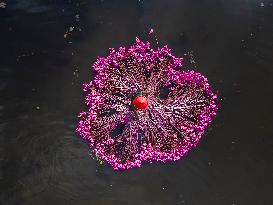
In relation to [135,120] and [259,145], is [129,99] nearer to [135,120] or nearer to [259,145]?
[135,120]

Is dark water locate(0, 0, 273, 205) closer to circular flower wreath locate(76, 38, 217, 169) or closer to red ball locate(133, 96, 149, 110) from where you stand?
circular flower wreath locate(76, 38, 217, 169)

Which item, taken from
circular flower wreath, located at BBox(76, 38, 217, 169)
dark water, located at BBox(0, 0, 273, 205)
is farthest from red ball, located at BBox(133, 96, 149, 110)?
dark water, located at BBox(0, 0, 273, 205)

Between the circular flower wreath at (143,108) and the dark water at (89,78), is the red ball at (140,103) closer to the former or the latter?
the circular flower wreath at (143,108)

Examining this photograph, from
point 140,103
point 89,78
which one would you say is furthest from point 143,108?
point 89,78


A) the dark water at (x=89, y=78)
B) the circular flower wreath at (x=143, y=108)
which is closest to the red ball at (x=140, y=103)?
the circular flower wreath at (x=143, y=108)

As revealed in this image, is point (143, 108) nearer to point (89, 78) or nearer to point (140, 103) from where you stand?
point (140, 103)

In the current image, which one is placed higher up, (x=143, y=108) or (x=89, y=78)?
(x=89, y=78)

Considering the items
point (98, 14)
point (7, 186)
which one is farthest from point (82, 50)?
point (7, 186)
